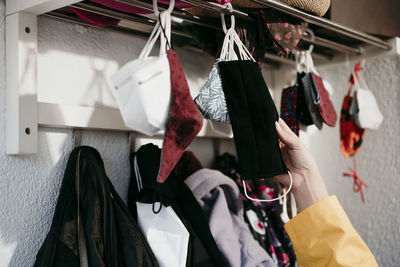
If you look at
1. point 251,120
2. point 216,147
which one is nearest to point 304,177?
point 251,120

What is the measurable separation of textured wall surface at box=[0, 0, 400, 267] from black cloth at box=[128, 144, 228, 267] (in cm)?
8

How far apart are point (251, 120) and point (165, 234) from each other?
0.94 feet

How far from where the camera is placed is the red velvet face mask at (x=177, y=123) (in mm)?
714

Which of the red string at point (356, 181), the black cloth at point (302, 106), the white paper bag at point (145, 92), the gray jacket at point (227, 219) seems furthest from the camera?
the red string at point (356, 181)

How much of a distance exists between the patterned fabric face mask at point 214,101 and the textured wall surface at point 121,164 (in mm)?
285

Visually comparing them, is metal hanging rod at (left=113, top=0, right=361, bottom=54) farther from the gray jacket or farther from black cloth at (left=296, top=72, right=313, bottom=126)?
the gray jacket

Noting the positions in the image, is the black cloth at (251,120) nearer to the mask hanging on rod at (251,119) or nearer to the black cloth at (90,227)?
the mask hanging on rod at (251,119)

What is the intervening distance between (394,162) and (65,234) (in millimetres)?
991

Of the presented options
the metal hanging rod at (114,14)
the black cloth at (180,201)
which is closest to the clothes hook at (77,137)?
the black cloth at (180,201)

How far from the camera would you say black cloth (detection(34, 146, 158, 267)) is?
83cm

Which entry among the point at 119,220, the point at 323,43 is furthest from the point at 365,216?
the point at 119,220

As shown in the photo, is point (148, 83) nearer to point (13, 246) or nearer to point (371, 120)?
point (13, 246)

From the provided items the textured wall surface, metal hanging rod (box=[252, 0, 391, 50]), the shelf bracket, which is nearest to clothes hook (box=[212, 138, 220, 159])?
the textured wall surface

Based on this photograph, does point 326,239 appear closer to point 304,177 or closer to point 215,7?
point 304,177
